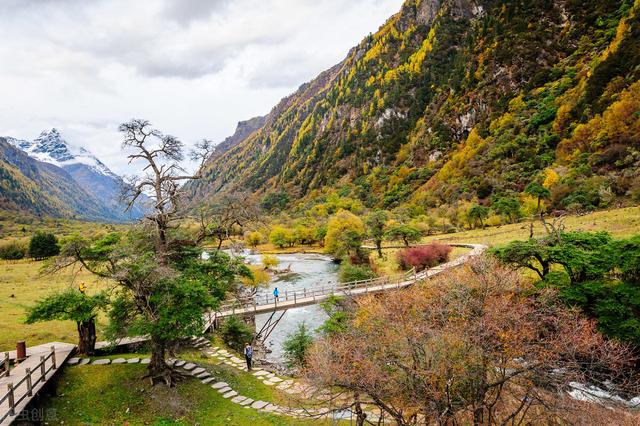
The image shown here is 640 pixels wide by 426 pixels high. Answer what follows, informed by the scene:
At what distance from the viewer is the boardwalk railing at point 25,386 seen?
12016 millimetres

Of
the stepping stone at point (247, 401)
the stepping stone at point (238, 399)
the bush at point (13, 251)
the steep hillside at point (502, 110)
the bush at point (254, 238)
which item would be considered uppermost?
the steep hillside at point (502, 110)

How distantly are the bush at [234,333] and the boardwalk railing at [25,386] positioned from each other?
13124 mm

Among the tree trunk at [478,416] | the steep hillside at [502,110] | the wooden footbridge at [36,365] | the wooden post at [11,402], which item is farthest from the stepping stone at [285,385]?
the steep hillside at [502,110]

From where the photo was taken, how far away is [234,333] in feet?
93.6

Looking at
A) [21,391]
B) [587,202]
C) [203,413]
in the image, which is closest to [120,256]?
[21,391]

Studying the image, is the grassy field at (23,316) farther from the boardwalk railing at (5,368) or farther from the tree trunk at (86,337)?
the tree trunk at (86,337)

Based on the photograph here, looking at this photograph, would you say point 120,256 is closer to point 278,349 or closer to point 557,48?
point 278,349

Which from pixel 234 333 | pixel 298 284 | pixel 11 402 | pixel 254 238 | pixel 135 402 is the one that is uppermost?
pixel 254 238

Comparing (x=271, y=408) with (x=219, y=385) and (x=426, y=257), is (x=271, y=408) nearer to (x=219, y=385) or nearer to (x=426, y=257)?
(x=219, y=385)

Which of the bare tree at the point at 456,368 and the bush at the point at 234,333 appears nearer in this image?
the bare tree at the point at 456,368

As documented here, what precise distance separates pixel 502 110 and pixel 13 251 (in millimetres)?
138161

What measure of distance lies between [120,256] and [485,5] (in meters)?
197

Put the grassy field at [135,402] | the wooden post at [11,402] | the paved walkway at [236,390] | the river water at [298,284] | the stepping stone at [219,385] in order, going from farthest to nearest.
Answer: the river water at [298,284], the stepping stone at [219,385], the paved walkway at [236,390], the grassy field at [135,402], the wooden post at [11,402]

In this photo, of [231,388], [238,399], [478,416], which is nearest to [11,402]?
[238,399]
